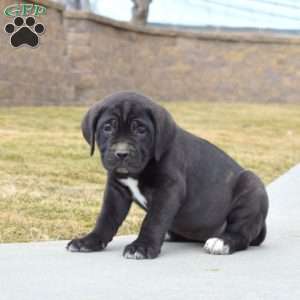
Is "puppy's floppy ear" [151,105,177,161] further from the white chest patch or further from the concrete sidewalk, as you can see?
the concrete sidewalk

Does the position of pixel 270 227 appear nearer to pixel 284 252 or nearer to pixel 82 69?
pixel 284 252

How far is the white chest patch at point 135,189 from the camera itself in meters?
4.89

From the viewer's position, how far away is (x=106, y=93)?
23.0 m

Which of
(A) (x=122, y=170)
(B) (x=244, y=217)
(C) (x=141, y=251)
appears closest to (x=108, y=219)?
(C) (x=141, y=251)

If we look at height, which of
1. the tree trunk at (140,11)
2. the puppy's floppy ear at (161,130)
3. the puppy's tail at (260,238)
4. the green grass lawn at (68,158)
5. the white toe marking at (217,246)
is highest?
the puppy's floppy ear at (161,130)

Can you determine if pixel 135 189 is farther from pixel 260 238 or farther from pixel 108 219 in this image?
pixel 260 238

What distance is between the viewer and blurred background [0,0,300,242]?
834 centimetres

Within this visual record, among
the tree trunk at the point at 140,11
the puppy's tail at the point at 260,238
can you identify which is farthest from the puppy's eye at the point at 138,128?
the tree trunk at the point at 140,11

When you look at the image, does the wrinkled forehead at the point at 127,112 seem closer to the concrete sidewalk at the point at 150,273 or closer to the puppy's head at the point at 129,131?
the puppy's head at the point at 129,131

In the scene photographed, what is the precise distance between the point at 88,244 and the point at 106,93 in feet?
59.1

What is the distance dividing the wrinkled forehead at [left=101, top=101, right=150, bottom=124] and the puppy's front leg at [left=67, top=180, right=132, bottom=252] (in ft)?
1.60

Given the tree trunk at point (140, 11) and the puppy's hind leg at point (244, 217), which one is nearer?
the puppy's hind leg at point (244, 217)

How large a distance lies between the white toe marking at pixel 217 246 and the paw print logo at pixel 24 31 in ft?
40.4

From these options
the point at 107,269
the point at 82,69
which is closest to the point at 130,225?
the point at 107,269
